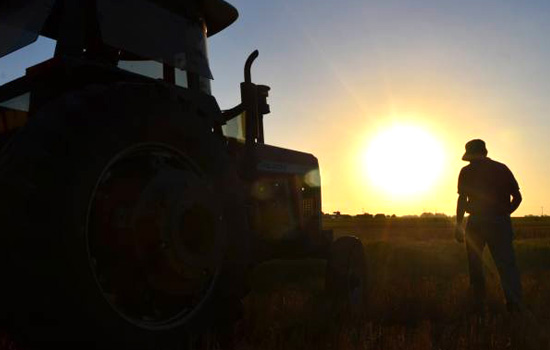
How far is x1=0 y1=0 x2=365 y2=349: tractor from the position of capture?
203 centimetres

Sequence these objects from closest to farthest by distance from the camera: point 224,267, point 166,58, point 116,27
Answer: point 224,267, point 116,27, point 166,58

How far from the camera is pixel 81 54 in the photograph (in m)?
3.00

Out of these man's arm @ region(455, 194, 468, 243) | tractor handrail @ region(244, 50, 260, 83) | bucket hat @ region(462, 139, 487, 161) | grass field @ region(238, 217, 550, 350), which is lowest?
grass field @ region(238, 217, 550, 350)

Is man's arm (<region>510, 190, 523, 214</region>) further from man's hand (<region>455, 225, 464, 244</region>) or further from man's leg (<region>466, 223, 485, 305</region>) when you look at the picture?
man's hand (<region>455, 225, 464, 244</region>)

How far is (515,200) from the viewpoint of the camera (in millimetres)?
6070

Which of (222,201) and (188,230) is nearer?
(188,230)

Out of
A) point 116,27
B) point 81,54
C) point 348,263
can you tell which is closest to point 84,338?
point 81,54

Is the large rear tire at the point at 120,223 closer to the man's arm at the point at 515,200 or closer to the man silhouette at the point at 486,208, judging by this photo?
the man silhouette at the point at 486,208

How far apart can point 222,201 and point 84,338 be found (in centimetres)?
104

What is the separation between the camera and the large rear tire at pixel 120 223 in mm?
2016

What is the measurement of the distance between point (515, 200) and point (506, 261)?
0.72m

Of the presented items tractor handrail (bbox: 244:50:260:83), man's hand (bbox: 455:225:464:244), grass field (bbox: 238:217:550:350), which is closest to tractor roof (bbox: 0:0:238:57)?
tractor handrail (bbox: 244:50:260:83)

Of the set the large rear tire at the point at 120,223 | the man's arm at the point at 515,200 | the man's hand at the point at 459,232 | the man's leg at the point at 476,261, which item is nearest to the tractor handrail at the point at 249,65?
the large rear tire at the point at 120,223

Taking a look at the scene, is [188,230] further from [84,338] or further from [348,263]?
[348,263]
